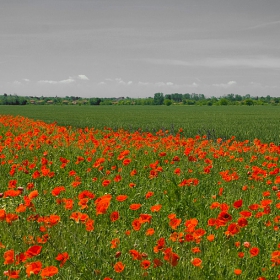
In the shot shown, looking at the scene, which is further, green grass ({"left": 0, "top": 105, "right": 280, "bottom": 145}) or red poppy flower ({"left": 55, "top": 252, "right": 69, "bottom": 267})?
green grass ({"left": 0, "top": 105, "right": 280, "bottom": 145})

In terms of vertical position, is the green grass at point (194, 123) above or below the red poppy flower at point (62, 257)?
below

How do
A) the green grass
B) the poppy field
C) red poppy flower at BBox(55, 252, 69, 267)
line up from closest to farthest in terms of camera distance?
red poppy flower at BBox(55, 252, 69, 267), the poppy field, the green grass

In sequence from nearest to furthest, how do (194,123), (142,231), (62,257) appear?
(62,257)
(142,231)
(194,123)

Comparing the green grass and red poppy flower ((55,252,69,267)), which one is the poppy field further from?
the green grass

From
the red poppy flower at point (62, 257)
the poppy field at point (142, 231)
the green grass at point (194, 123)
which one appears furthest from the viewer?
the green grass at point (194, 123)

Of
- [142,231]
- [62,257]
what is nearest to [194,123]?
[142,231]

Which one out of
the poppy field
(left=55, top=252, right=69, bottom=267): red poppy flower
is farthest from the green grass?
(left=55, top=252, right=69, bottom=267): red poppy flower

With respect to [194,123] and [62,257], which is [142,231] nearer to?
[62,257]

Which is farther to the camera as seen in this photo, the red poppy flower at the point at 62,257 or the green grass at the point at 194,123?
the green grass at the point at 194,123

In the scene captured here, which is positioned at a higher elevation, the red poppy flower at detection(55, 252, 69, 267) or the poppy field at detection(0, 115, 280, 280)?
the red poppy flower at detection(55, 252, 69, 267)

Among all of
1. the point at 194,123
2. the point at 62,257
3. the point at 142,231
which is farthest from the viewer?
the point at 194,123

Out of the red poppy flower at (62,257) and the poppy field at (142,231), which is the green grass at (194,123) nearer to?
the poppy field at (142,231)

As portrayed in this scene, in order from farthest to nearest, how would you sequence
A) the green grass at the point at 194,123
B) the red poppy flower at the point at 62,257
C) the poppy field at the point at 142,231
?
1. the green grass at the point at 194,123
2. the poppy field at the point at 142,231
3. the red poppy flower at the point at 62,257

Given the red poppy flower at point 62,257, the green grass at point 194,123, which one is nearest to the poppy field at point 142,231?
the red poppy flower at point 62,257
